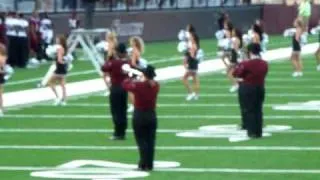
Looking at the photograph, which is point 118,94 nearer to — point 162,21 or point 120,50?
point 120,50

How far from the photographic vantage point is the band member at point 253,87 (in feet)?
68.5

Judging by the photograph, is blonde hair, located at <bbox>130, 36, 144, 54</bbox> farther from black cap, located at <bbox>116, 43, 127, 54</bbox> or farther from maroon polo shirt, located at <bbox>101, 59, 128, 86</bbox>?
maroon polo shirt, located at <bbox>101, 59, 128, 86</bbox>

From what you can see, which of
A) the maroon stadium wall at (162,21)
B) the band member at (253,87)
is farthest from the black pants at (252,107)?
the maroon stadium wall at (162,21)

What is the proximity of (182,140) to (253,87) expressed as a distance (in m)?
1.48

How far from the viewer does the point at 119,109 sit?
68.3 ft

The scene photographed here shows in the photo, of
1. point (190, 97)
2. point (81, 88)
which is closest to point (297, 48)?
point (81, 88)

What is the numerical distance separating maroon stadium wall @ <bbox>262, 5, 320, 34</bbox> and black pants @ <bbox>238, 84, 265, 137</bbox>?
3848cm

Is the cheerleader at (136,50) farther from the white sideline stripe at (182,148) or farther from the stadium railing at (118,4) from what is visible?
the stadium railing at (118,4)

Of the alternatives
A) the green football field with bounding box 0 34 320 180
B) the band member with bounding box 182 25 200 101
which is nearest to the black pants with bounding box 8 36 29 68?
the green football field with bounding box 0 34 320 180

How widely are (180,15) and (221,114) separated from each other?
29.6 meters

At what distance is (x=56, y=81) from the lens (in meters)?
28.2

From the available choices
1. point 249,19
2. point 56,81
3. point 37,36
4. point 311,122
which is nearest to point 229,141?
point 311,122

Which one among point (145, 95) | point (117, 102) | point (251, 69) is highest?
point (145, 95)

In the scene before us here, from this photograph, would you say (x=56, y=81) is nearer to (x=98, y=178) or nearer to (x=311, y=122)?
(x=311, y=122)
